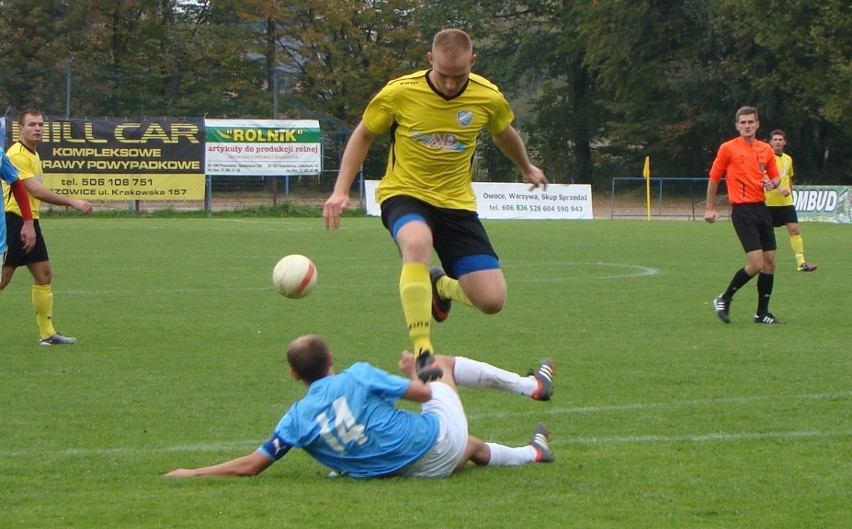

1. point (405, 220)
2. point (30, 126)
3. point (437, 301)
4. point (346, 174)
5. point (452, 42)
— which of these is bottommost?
point (437, 301)

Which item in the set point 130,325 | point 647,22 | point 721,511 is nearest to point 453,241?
point 721,511

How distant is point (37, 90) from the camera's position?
38844 millimetres

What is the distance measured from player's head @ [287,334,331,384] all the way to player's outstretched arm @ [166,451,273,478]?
0.42 m

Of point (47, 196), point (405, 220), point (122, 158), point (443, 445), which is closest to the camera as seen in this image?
point (443, 445)

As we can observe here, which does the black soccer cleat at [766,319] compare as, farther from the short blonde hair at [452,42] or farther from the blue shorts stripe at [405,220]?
the short blonde hair at [452,42]

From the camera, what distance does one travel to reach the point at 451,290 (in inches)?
289

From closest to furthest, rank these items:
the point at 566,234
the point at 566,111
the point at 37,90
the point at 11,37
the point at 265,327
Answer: the point at 265,327 → the point at 566,234 → the point at 37,90 → the point at 11,37 → the point at 566,111

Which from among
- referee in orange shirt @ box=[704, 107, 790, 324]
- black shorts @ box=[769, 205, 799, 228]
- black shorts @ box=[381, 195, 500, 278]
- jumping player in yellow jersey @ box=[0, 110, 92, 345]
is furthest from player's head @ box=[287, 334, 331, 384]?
black shorts @ box=[769, 205, 799, 228]

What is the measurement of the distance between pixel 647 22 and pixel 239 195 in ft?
66.5

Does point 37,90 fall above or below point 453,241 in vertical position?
above

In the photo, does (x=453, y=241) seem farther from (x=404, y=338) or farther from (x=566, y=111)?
(x=566, y=111)

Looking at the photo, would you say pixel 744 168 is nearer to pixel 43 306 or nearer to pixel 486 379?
pixel 486 379

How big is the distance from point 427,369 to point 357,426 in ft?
1.76

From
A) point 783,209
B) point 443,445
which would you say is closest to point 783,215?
point 783,209
